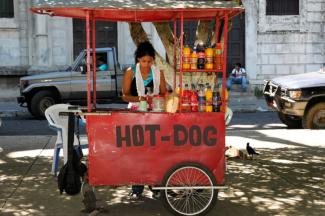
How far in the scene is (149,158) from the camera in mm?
5492

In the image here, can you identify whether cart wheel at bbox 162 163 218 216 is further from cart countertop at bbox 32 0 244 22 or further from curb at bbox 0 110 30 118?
curb at bbox 0 110 30 118

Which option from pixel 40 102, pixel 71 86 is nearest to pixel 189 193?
pixel 71 86

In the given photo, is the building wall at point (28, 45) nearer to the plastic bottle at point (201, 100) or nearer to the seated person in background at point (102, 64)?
the seated person in background at point (102, 64)

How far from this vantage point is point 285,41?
2173 centimetres

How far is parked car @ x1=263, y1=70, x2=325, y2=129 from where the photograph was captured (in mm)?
11094

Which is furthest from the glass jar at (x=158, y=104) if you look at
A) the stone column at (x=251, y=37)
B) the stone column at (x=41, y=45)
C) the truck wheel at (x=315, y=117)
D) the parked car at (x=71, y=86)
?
the stone column at (x=251, y=37)

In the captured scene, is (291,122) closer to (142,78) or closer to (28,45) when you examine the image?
(142,78)

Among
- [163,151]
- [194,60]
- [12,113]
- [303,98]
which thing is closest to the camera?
[163,151]

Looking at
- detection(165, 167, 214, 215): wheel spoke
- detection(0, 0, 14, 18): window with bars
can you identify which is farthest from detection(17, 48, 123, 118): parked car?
detection(165, 167, 214, 215): wheel spoke

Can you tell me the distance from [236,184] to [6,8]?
16.6 metres

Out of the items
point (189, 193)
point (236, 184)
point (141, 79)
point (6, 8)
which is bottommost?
point (236, 184)

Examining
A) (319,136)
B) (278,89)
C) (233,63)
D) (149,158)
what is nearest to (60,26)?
(233,63)

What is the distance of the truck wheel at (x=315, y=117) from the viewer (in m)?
11.4

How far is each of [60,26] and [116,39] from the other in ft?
7.66
